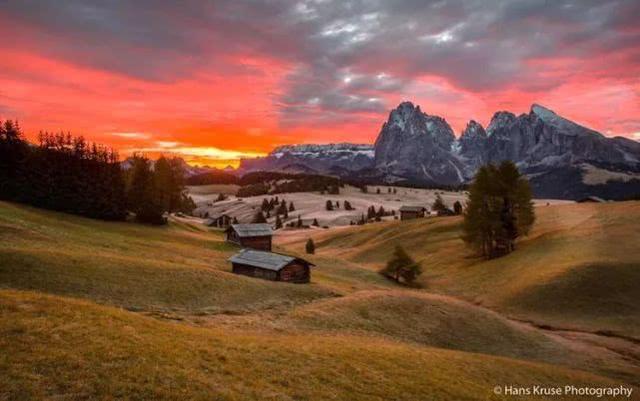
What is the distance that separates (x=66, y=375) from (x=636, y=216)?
94.0 m

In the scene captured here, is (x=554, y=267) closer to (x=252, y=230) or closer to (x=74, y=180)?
(x=252, y=230)

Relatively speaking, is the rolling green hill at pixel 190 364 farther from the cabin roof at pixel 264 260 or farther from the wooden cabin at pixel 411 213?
the wooden cabin at pixel 411 213

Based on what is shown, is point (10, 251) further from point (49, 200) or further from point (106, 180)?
point (106, 180)

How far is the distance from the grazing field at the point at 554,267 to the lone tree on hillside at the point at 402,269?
3061 millimetres

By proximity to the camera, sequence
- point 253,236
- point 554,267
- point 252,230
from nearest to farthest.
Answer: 1. point 554,267
2. point 253,236
3. point 252,230

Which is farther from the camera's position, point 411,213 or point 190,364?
point 411,213

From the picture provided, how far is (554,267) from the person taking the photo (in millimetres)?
61344

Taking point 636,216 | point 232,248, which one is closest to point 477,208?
point 636,216

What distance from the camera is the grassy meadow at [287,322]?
17.9 metres

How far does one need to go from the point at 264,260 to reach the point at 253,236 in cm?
2568

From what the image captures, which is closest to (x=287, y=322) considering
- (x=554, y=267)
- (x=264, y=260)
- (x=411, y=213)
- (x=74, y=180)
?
(x=264, y=260)

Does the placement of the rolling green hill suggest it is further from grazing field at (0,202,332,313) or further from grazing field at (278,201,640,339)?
grazing field at (278,201,640,339)

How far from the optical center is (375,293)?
48438 mm

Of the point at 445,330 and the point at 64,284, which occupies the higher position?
the point at 64,284
